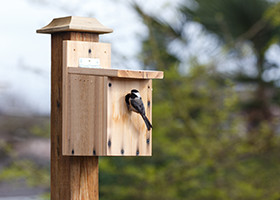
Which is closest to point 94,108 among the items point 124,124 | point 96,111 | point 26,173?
point 96,111

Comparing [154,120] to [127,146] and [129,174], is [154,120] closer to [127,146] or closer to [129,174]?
[129,174]

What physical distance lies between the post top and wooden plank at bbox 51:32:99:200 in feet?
0.13

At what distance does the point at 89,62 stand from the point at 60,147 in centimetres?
41

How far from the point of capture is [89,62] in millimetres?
2451

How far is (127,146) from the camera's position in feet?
7.80

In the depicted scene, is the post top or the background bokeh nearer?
the post top

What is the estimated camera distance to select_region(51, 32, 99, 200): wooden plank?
7.71 ft

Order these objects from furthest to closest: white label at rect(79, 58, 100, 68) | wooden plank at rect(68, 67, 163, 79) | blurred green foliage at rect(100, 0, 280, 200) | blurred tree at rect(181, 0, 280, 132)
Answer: blurred tree at rect(181, 0, 280, 132), blurred green foliage at rect(100, 0, 280, 200), white label at rect(79, 58, 100, 68), wooden plank at rect(68, 67, 163, 79)

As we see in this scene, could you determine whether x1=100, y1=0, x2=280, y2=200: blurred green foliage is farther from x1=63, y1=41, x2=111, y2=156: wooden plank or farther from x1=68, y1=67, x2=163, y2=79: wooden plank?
x1=63, y1=41, x2=111, y2=156: wooden plank

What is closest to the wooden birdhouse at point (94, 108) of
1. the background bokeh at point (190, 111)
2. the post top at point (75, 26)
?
the post top at point (75, 26)

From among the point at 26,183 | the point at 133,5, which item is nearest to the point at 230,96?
the point at 133,5

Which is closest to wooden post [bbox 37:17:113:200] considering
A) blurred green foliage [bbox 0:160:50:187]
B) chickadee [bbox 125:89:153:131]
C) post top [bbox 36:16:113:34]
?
post top [bbox 36:16:113:34]

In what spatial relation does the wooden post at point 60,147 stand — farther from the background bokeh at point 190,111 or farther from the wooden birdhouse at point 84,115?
the background bokeh at point 190,111

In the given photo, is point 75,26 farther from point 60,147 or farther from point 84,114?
point 60,147
